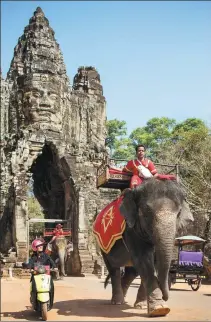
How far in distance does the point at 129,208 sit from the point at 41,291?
74.5 inches

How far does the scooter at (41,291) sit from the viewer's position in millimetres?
6730

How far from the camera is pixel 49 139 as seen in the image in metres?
22.4

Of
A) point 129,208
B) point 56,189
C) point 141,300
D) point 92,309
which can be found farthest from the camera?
point 56,189

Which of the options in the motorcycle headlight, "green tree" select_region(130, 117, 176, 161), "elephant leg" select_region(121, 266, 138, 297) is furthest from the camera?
"green tree" select_region(130, 117, 176, 161)

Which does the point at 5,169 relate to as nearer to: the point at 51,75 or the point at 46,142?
the point at 46,142

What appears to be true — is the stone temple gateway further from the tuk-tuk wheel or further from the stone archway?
the tuk-tuk wheel

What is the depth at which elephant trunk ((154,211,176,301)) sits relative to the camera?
22.3ft

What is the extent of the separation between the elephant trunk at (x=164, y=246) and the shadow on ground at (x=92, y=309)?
2.57 feet

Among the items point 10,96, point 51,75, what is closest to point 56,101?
point 51,75

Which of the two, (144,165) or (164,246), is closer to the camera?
(164,246)

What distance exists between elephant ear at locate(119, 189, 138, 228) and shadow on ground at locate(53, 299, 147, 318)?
138 centimetres

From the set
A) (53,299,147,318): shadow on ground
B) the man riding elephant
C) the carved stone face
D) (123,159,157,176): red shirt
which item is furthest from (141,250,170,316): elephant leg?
the carved stone face

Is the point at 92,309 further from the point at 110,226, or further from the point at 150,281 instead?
the point at 110,226

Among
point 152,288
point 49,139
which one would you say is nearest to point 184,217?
point 152,288
